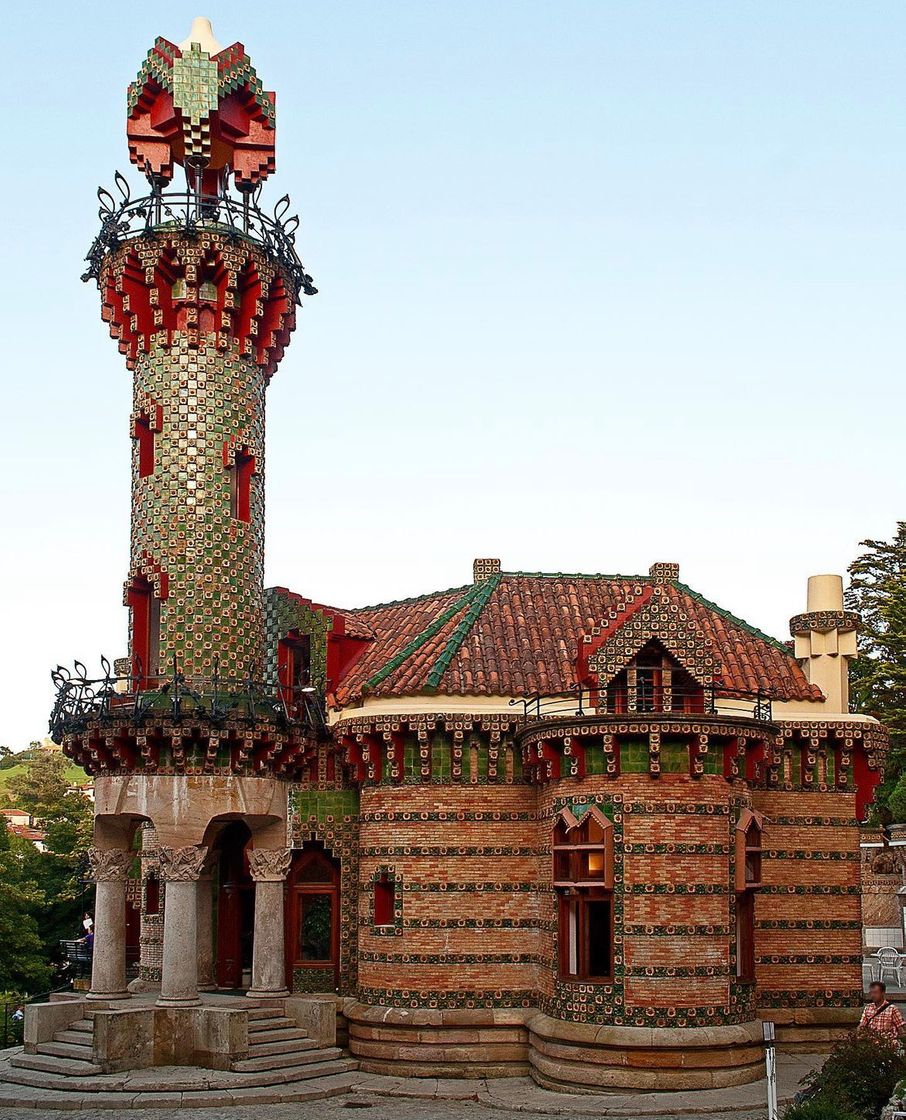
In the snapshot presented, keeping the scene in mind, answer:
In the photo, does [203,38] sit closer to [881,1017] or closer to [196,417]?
[196,417]

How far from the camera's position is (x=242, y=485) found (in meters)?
23.8

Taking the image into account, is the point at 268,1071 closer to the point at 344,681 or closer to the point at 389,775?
the point at 389,775

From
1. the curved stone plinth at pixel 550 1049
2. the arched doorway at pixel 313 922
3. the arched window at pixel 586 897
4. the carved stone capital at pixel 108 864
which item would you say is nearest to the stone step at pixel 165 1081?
the curved stone plinth at pixel 550 1049

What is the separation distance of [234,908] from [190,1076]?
14.7 ft

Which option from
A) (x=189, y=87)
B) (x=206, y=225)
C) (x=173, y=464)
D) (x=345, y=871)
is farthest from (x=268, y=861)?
(x=189, y=87)

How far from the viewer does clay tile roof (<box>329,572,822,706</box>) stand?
22.4m

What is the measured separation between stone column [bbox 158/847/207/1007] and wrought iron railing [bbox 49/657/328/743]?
2.17 m

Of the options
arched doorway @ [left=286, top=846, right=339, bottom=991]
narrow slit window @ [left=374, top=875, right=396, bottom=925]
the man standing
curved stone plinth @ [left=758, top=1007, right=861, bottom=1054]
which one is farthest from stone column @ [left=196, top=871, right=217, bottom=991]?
the man standing

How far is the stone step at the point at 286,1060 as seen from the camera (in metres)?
20.0

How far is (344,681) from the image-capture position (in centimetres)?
2417

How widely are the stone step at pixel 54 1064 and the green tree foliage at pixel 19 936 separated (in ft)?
63.9

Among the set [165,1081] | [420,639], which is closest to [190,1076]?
[165,1081]

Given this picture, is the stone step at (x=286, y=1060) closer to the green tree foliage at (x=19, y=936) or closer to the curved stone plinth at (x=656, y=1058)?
the curved stone plinth at (x=656, y=1058)

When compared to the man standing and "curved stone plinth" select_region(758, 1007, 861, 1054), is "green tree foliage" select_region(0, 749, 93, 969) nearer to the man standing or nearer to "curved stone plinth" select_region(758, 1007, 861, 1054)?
"curved stone plinth" select_region(758, 1007, 861, 1054)
